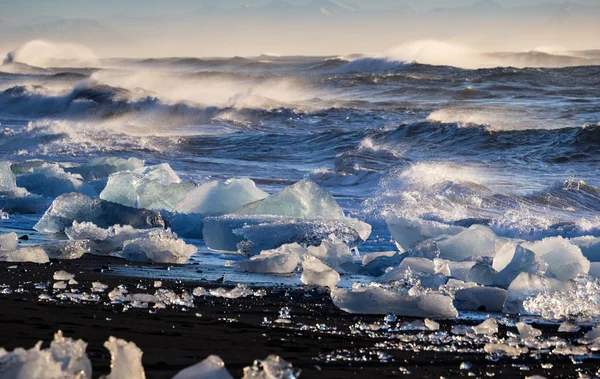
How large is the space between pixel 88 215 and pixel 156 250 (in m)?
1.16

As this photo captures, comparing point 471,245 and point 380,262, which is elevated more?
point 471,245

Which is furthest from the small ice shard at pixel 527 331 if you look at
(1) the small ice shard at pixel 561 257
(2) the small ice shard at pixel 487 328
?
(1) the small ice shard at pixel 561 257

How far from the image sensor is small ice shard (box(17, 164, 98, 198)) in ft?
23.6

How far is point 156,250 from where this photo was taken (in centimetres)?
479

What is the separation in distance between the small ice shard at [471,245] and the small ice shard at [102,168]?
14.2 feet

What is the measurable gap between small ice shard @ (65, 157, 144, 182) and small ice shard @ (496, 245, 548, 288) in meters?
4.90

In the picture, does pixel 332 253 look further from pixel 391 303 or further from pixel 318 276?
pixel 391 303

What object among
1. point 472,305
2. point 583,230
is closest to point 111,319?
point 472,305

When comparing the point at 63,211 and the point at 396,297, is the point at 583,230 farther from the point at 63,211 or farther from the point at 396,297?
the point at 63,211

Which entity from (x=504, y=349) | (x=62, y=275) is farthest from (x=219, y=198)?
(x=504, y=349)

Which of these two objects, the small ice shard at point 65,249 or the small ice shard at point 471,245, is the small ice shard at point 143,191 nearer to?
the small ice shard at point 65,249

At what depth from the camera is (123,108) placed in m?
22.8

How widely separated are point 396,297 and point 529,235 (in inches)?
108

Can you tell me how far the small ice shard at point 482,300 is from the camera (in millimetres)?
3742
